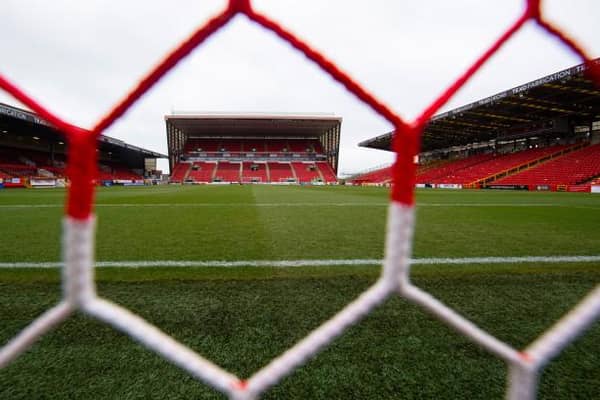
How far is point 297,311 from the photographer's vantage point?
1.21m

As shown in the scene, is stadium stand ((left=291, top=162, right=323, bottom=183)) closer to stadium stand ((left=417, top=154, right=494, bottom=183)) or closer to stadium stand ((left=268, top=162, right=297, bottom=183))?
stadium stand ((left=268, top=162, right=297, bottom=183))

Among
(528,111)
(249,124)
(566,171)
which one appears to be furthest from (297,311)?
(249,124)

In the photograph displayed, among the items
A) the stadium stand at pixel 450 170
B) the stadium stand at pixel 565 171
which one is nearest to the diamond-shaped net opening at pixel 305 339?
the stadium stand at pixel 565 171

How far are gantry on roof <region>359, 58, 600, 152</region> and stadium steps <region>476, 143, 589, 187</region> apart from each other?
1.28 meters

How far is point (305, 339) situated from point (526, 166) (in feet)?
72.1

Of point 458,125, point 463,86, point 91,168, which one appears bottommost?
point 91,168

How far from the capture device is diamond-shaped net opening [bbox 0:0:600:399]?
0.45 m

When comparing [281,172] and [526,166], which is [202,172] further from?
[526,166]

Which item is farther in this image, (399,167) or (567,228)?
(567,228)

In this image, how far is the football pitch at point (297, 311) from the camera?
2.65 ft

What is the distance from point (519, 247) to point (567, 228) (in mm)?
1328

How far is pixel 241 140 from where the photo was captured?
1435 inches

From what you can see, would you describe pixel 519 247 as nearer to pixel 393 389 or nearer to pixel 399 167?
pixel 393 389

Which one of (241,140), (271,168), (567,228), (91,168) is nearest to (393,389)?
(91,168)
